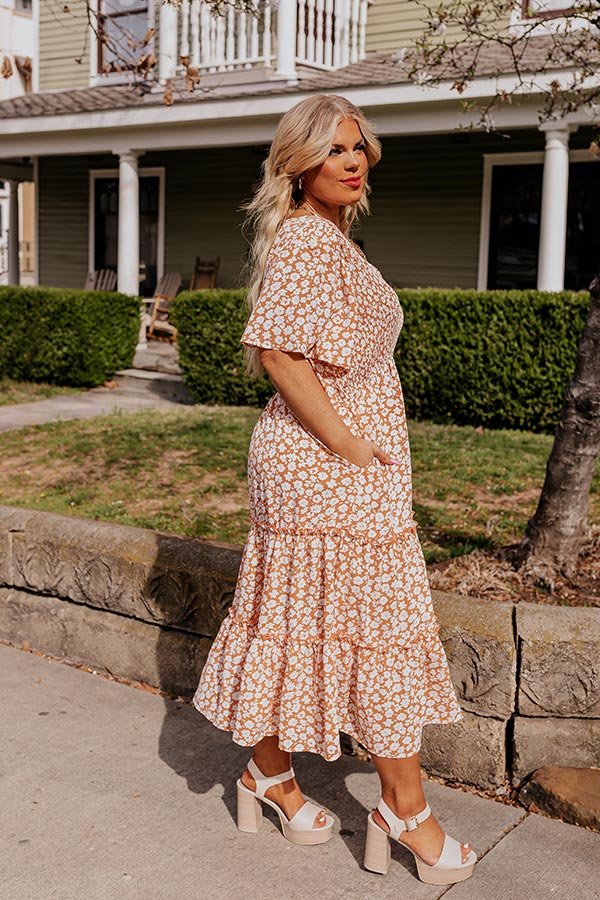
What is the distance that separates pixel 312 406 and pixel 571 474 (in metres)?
1.88

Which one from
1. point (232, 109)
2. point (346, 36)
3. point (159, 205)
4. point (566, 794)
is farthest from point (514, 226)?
point (566, 794)

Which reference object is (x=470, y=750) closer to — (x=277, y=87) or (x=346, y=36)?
(x=277, y=87)

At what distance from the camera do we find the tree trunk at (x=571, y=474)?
13.6 feet

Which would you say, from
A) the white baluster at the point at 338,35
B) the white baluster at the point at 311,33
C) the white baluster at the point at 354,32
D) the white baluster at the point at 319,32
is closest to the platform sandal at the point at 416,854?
the white baluster at the point at 311,33

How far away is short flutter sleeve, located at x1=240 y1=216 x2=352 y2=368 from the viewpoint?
8.87 ft

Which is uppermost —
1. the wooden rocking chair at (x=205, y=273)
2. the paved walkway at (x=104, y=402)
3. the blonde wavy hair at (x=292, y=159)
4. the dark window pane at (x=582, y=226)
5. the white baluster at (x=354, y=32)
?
the white baluster at (x=354, y=32)

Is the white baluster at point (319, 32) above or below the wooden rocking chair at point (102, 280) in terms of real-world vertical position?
above

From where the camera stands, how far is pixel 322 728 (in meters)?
2.81

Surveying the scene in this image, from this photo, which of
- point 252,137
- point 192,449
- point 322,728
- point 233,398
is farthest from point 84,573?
point 252,137

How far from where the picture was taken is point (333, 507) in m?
2.76

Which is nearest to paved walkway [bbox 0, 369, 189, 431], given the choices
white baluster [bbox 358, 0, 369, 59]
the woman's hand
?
white baluster [bbox 358, 0, 369, 59]

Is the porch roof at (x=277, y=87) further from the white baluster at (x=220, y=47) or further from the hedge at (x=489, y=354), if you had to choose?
the hedge at (x=489, y=354)

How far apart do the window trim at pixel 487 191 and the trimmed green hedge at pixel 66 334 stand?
179 inches

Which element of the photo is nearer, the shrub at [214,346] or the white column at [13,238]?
the shrub at [214,346]
